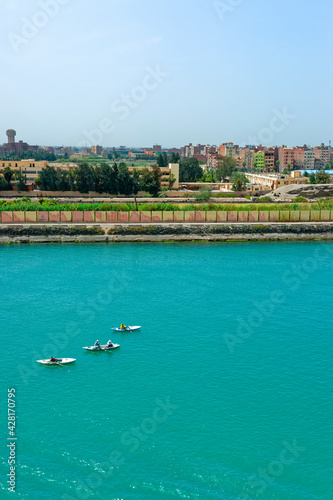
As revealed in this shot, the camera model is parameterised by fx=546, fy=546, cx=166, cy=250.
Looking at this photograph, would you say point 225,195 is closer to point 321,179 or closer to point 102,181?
point 102,181

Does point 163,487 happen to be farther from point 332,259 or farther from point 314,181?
point 314,181

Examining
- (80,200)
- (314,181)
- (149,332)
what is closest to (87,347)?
(149,332)

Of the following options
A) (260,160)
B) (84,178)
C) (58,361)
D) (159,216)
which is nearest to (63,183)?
(84,178)

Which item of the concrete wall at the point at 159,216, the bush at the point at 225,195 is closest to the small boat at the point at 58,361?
the concrete wall at the point at 159,216

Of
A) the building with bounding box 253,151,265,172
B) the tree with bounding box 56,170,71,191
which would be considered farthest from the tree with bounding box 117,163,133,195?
the building with bounding box 253,151,265,172

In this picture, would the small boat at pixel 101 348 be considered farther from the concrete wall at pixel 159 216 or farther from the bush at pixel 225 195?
the bush at pixel 225 195
